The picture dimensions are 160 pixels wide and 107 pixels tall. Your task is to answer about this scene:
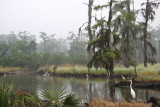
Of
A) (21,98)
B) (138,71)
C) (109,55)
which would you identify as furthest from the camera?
(138,71)

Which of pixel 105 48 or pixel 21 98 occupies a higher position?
pixel 105 48

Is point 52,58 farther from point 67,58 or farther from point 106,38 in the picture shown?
point 106,38

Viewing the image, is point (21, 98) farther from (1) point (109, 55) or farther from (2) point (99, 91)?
(1) point (109, 55)

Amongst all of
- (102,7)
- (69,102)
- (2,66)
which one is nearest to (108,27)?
(102,7)

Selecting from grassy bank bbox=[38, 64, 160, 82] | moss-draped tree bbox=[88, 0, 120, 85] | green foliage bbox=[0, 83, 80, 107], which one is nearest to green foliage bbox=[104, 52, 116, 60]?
moss-draped tree bbox=[88, 0, 120, 85]

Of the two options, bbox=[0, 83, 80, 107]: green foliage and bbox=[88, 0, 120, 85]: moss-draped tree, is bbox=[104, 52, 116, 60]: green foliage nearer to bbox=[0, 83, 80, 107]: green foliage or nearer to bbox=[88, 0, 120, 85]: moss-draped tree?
bbox=[88, 0, 120, 85]: moss-draped tree

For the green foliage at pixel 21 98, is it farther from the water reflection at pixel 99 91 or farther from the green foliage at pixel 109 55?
the green foliage at pixel 109 55

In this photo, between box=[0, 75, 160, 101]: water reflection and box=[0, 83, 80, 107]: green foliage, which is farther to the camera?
box=[0, 75, 160, 101]: water reflection

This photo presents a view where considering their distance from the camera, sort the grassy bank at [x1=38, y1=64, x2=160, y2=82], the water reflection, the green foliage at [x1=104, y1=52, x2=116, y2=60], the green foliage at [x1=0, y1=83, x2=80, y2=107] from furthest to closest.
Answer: the grassy bank at [x1=38, y1=64, x2=160, y2=82]
the green foliage at [x1=104, y1=52, x2=116, y2=60]
the water reflection
the green foliage at [x1=0, y1=83, x2=80, y2=107]

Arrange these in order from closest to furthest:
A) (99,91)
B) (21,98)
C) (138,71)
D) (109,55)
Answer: (21,98) < (99,91) < (109,55) < (138,71)

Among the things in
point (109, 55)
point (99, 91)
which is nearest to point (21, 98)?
point (99, 91)

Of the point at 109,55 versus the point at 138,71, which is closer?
the point at 109,55

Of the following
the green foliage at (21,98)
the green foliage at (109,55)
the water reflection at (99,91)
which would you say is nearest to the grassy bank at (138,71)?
the water reflection at (99,91)

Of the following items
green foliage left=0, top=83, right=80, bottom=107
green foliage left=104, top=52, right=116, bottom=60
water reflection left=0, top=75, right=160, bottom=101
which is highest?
green foliage left=104, top=52, right=116, bottom=60
